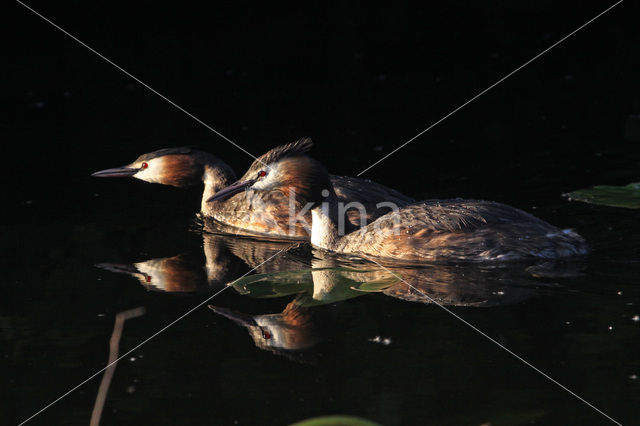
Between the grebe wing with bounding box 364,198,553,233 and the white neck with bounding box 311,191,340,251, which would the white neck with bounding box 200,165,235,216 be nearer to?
the white neck with bounding box 311,191,340,251

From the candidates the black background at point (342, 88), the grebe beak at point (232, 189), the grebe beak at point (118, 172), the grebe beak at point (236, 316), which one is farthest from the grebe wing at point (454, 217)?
the grebe beak at point (118, 172)

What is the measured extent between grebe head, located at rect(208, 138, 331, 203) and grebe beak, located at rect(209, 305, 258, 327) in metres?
2.15

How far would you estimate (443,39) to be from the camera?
1648 centimetres

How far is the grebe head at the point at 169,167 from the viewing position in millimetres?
9719

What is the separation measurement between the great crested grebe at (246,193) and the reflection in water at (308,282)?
2.04ft

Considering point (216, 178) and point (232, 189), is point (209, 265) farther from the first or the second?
point (216, 178)

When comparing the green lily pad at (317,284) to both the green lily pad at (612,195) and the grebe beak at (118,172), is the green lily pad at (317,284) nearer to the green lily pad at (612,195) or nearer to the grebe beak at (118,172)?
the green lily pad at (612,195)

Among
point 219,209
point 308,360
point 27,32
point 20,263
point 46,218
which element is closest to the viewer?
point 308,360

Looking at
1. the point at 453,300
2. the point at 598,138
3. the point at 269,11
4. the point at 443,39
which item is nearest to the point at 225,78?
the point at 269,11

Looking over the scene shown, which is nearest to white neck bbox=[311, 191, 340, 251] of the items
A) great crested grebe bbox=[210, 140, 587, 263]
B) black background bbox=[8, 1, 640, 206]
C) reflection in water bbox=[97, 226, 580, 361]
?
great crested grebe bbox=[210, 140, 587, 263]

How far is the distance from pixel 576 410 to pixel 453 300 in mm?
1772

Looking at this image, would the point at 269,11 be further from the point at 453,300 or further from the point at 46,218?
the point at 453,300

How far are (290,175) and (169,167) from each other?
1.87 m

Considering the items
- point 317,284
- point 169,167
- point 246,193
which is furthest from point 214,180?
point 317,284
